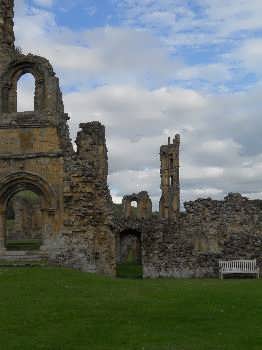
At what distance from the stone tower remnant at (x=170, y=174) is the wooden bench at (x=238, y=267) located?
2414cm

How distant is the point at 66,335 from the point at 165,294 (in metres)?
5.36

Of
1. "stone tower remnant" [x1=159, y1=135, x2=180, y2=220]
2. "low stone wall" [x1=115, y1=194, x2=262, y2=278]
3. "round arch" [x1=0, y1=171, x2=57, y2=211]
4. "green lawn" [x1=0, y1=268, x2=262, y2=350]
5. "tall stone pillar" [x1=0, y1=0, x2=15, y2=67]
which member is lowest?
"green lawn" [x1=0, y1=268, x2=262, y2=350]

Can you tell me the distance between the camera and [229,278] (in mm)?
22469

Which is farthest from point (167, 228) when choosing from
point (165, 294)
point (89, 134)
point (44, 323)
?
point (44, 323)

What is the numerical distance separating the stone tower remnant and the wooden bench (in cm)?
2414

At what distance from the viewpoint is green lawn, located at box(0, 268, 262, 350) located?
892 cm

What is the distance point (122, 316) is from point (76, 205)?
10.5 m

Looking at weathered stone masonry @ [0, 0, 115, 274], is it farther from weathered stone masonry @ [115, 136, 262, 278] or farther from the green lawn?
the green lawn

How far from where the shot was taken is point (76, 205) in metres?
21.3

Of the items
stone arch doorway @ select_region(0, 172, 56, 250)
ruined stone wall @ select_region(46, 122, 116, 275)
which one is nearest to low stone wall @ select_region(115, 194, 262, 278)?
ruined stone wall @ select_region(46, 122, 116, 275)

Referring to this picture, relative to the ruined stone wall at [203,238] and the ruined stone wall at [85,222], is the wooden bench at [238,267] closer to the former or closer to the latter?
the ruined stone wall at [203,238]

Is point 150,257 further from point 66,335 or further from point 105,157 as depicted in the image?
point 66,335

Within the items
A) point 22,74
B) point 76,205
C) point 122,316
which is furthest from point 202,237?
point 122,316

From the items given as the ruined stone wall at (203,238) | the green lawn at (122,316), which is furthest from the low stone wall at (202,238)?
the green lawn at (122,316)
